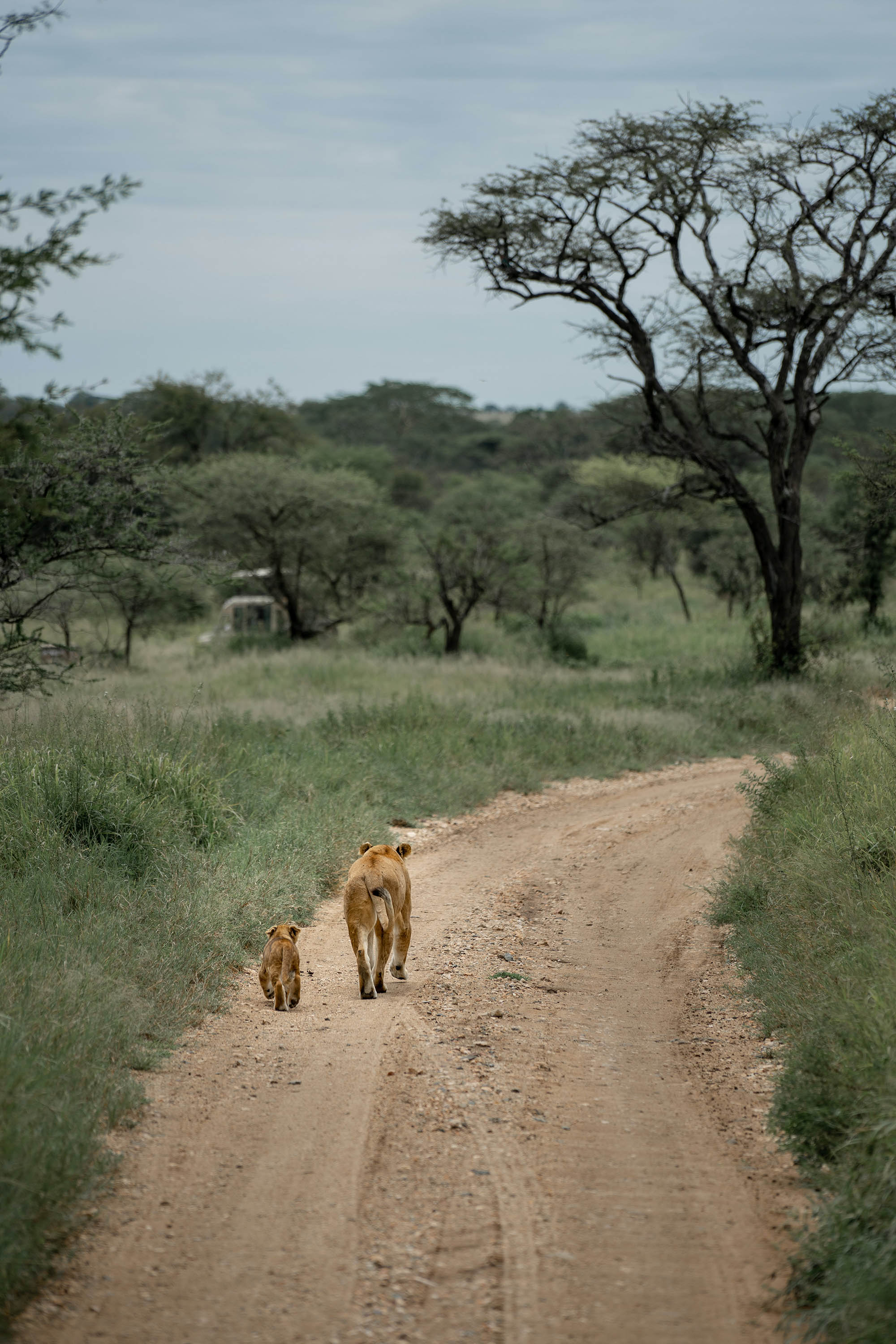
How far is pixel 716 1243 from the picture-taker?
307cm

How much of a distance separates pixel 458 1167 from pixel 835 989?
172 centimetres

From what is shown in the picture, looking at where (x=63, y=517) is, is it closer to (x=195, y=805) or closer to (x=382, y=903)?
(x=195, y=805)

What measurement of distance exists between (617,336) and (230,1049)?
1558 cm

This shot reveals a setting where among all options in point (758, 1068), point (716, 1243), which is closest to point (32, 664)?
point (758, 1068)

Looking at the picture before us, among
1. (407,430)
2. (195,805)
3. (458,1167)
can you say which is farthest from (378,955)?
(407,430)

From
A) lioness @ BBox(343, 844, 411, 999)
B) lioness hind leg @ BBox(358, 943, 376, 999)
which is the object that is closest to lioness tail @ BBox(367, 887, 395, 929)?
lioness @ BBox(343, 844, 411, 999)

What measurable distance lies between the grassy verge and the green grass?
1945 millimetres

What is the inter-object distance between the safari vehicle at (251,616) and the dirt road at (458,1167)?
2344cm

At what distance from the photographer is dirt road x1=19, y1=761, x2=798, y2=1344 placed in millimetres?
2744

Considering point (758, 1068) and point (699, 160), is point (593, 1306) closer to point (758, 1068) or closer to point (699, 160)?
point (758, 1068)

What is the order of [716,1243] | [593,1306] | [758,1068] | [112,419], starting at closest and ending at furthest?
1. [593,1306]
2. [716,1243]
3. [758,1068]
4. [112,419]

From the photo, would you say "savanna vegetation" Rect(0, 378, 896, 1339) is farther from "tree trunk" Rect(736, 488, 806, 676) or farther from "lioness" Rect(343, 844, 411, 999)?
"lioness" Rect(343, 844, 411, 999)

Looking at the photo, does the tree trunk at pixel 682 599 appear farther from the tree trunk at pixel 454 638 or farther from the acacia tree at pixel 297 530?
the tree trunk at pixel 454 638

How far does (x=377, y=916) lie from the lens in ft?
16.6
